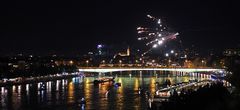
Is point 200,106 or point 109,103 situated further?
point 109,103

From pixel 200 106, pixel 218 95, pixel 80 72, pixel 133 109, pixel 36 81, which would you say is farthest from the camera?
pixel 80 72

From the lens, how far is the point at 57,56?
62750 mm

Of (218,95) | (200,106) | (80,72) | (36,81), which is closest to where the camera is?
(200,106)

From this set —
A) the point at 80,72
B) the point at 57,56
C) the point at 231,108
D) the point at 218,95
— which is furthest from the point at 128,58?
the point at 231,108

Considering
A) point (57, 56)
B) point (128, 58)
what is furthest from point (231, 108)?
point (57, 56)

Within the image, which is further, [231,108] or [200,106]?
[200,106]

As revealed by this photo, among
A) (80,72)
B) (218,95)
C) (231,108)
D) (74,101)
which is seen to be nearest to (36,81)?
(80,72)

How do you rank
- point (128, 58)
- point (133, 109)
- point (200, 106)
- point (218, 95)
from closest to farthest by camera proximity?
point (200, 106), point (218, 95), point (133, 109), point (128, 58)

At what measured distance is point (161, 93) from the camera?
18672 millimetres

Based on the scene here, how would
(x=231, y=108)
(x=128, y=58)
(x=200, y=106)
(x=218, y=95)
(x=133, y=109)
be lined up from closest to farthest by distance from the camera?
(x=231, y=108) < (x=200, y=106) < (x=218, y=95) < (x=133, y=109) < (x=128, y=58)

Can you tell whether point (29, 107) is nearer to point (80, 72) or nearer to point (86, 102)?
point (86, 102)

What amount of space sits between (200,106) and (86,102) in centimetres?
933

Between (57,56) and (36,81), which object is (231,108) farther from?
(57,56)

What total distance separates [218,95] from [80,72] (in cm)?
3364
